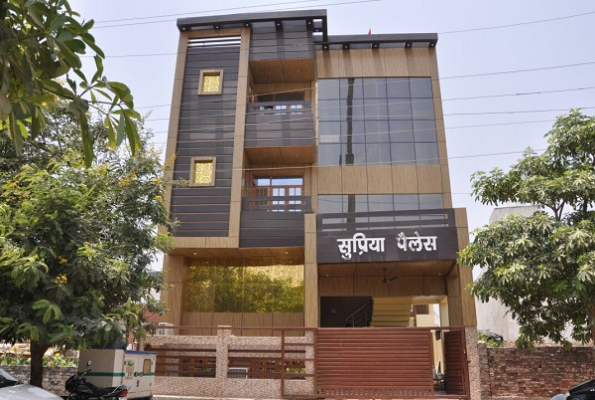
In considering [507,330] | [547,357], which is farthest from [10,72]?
[507,330]

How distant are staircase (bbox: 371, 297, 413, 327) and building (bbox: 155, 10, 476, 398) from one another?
45mm

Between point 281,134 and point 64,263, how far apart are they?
33.2 feet

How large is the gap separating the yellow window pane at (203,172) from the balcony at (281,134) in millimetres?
1475

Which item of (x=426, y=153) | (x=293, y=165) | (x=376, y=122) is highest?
(x=376, y=122)

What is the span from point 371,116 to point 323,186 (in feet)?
10.7

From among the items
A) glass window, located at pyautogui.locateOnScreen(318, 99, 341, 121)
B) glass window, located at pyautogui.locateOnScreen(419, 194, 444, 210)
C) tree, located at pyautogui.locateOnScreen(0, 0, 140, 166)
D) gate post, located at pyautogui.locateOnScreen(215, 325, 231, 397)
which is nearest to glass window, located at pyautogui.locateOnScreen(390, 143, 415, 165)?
glass window, located at pyautogui.locateOnScreen(419, 194, 444, 210)

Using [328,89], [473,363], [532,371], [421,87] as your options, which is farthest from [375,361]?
[421,87]

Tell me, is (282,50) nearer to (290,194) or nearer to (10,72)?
(290,194)

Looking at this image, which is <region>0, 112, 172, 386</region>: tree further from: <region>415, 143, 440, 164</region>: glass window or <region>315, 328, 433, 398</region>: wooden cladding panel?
<region>415, 143, 440, 164</region>: glass window

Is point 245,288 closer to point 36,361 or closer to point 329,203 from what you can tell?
point 329,203

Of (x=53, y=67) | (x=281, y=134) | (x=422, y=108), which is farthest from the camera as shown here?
(x=422, y=108)

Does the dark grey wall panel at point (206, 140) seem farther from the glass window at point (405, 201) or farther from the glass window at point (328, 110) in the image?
the glass window at point (405, 201)

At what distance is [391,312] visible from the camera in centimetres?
1923

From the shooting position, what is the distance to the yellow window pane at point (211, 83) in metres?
18.7
